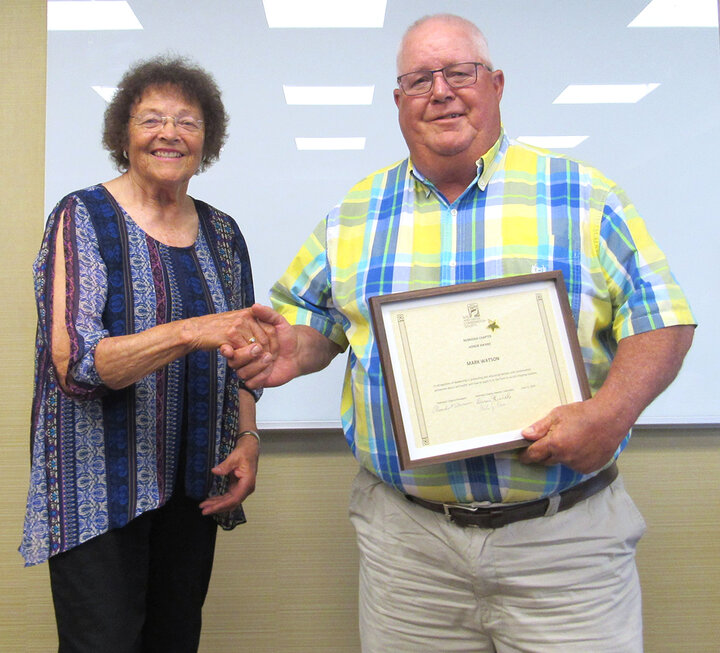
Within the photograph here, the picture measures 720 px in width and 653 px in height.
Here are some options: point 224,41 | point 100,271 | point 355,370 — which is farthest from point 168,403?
point 224,41

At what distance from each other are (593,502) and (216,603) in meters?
1.35

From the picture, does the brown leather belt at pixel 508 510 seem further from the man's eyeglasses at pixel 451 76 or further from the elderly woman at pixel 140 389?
the man's eyeglasses at pixel 451 76

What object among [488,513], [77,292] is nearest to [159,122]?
[77,292]

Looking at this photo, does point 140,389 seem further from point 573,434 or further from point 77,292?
point 573,434

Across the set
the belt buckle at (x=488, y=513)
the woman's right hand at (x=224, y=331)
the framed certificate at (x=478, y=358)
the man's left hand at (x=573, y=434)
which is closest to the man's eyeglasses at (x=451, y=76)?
the framed certificate at (x=478, y=358)

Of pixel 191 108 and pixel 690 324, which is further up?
pixel 191 108

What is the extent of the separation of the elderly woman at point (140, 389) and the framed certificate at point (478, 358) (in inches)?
14.0

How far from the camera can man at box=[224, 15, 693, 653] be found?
3.74 feet

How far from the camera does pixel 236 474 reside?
1491 millimetres

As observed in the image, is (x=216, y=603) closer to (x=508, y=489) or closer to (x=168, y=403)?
(x=168, y=403)

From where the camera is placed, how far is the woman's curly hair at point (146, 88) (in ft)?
4.91

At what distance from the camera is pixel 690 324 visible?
114cm

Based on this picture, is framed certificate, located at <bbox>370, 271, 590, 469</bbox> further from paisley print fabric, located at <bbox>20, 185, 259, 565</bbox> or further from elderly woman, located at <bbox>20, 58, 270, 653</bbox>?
paisley print fabric, located at <bbox>20, 185, 259, 565</bbox>

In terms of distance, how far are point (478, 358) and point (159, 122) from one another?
2.95ft
